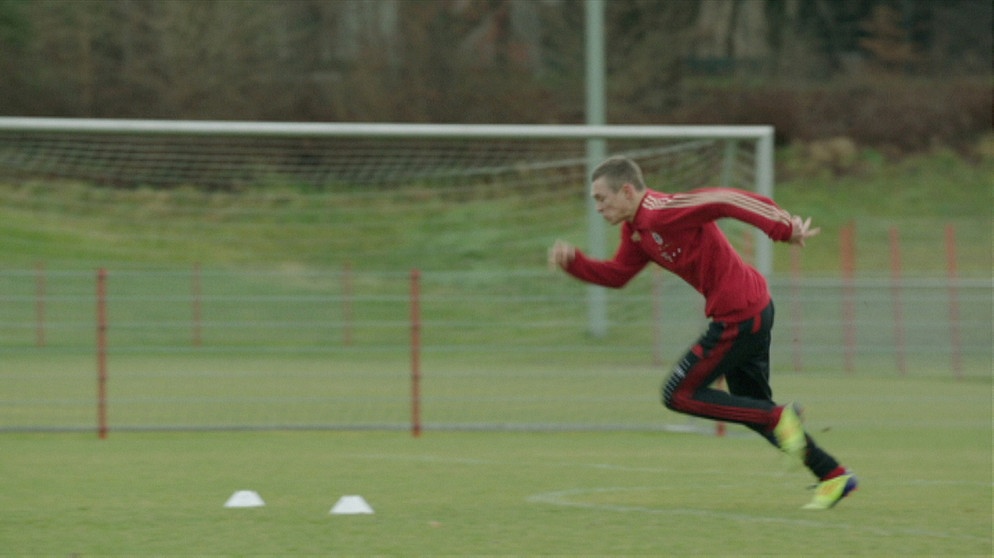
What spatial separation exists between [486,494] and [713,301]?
1.85 meters

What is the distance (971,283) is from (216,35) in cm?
2253

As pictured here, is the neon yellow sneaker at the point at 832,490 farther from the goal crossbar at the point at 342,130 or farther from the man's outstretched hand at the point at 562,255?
the goal crossbar at the point at 342,130

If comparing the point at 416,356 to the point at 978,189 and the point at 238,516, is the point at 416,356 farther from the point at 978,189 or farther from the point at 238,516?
the point at 978,189

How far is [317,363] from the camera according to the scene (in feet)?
62.2

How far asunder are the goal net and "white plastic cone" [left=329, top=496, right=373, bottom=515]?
4.47 meters

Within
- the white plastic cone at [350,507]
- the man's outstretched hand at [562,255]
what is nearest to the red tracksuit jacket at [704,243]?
the man's outstretched hand at [562,255]

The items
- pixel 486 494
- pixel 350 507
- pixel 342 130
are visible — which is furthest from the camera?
pixel 342 130

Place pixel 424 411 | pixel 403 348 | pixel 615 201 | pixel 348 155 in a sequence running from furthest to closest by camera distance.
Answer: pixel 348 155 < pixel 403 348 < pixel 424 411 < pixel 615 201

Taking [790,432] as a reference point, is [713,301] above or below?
above

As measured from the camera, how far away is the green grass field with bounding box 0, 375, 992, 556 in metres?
6.29

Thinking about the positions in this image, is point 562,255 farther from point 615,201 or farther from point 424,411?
point 424,411

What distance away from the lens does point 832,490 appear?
7.17m

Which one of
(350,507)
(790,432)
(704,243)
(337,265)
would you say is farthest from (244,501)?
(337,265)

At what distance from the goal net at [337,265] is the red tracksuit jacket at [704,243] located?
4.21 metres
